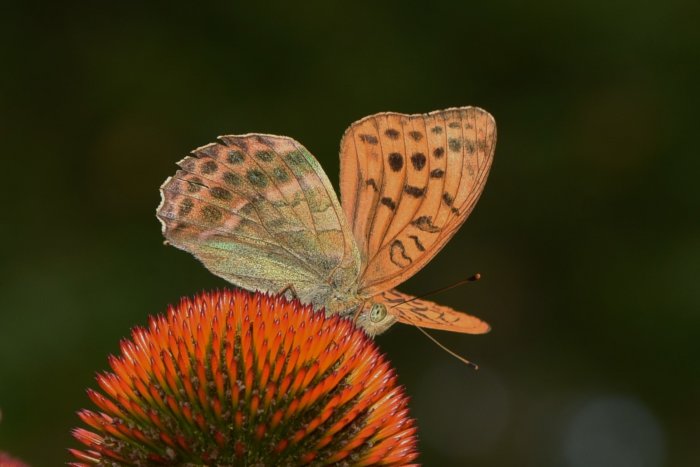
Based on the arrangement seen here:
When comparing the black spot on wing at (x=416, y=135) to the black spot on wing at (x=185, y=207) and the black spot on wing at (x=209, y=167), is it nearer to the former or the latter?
the black spot on wing at (x=209, y=167)

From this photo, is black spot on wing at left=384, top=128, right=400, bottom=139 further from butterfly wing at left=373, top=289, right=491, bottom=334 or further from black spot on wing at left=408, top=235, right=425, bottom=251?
butterfly wing at left=373, top=289, right=491, bottom=334

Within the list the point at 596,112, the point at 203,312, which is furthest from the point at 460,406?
the point at 203,312

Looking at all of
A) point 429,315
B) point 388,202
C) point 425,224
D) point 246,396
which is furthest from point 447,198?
point 246,396

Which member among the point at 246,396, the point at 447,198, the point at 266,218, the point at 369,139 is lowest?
the point at 246,396

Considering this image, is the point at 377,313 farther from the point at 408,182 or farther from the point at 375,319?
the point at 408,182

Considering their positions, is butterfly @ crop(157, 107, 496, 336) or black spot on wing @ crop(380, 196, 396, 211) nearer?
butterfly @ crop(157, 107, 496, 336)

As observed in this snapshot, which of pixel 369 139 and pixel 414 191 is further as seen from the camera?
pixel 369 139

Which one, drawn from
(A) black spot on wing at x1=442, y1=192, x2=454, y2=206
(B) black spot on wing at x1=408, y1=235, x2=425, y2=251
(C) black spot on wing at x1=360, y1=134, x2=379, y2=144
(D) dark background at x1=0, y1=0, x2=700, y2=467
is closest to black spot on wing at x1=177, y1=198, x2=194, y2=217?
(C) black spot on wing at x1=360, y1=134, x2=379, y2=144

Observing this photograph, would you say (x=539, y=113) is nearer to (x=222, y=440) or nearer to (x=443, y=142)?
(x=443, y=142)

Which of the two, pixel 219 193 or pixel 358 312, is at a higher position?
pixel 219 193
